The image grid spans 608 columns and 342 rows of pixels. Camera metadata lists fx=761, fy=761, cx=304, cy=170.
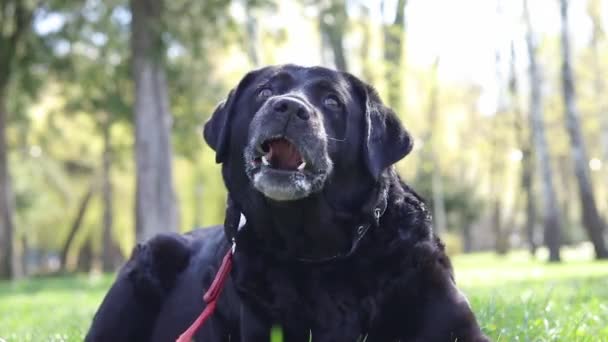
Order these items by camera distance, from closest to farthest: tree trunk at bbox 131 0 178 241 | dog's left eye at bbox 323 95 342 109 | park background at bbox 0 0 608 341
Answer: dog's left eye at bbox 323 95 342 109
park background at bbox 0 0 608 341
tree trunk at bbox 131 0 178 241

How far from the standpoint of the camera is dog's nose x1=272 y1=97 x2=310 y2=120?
3449 millimetres

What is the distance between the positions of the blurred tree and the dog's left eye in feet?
65.4

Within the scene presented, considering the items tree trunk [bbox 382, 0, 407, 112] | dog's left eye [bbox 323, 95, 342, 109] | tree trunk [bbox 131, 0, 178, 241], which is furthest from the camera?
tree trunk [bbox 382, 0, 407, 112]

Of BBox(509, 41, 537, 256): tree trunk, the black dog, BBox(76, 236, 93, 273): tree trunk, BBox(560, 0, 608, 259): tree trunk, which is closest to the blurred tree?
BBox(560, 0, 608, 259): tree trunk

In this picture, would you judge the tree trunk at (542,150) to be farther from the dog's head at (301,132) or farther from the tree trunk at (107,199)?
the dog's head at (301,132)

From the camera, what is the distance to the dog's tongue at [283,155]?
3604 mm

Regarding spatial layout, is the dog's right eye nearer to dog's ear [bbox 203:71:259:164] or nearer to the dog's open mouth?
dog's ear [bbox 203:71:259:164]

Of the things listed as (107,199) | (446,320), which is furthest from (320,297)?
(107,199)

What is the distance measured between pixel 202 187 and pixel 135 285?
1151 inches

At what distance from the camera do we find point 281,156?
3.67m

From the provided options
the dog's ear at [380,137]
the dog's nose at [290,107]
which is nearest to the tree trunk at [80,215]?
the dog's ear at [380,137]

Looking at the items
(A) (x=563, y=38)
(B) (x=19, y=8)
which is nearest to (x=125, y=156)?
(B) (x=19, y=8)

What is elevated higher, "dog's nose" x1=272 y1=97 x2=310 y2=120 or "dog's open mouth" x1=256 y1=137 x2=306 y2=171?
"dog's nose" x1=272 y1=97 x2=310 y2=120

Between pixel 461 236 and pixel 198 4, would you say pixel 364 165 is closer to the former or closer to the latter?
pixel 198 4
